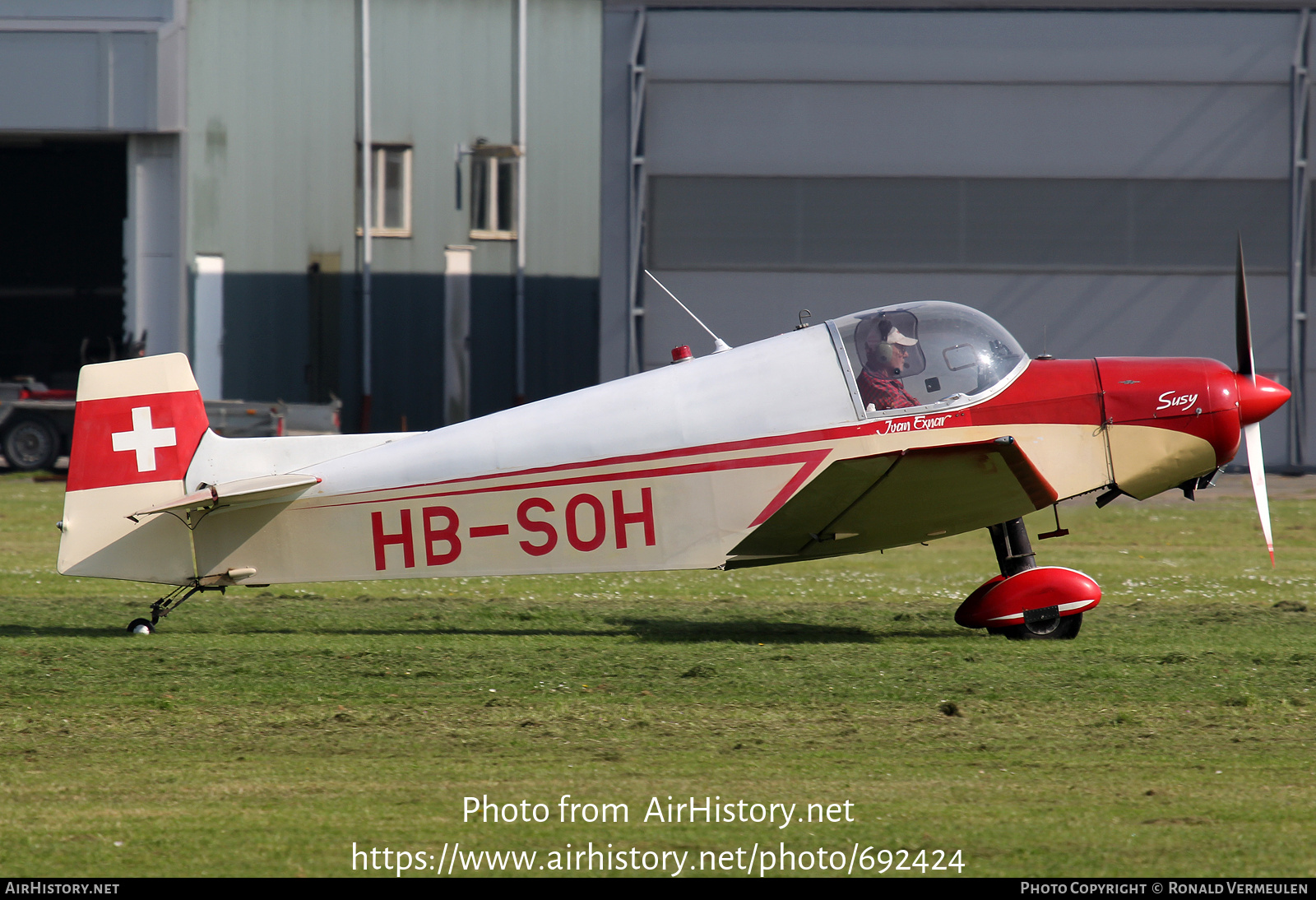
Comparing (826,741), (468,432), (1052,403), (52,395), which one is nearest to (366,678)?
(468,432)

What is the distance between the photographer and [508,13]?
28.0 meters

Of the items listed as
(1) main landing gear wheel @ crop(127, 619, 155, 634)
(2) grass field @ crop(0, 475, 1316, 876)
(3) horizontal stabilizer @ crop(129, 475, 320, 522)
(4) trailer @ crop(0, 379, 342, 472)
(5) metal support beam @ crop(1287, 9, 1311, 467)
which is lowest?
(2) grass field @ crop(0, 475, 1316, 876)

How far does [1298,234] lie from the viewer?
90.3 feet

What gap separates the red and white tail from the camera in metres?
8.73

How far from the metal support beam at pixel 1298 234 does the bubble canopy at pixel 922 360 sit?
70.5 ft

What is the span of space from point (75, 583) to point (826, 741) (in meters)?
8.22

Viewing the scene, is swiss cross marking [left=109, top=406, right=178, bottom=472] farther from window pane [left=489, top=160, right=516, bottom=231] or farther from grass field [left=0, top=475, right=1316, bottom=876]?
window pane [left=489, top=160, right=516, bottom=231]

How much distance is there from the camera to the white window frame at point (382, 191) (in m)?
28.0

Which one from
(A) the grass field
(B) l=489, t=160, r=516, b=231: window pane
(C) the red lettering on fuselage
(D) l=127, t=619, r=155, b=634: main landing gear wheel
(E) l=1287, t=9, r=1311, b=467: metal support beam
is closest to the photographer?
(A) the grass field

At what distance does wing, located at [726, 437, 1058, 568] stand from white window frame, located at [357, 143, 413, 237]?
821 inches

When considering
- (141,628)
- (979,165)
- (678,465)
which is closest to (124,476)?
(141,628)

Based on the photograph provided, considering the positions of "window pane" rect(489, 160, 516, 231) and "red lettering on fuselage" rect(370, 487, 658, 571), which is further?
"window pane" rect(489, 160, 516, 231)

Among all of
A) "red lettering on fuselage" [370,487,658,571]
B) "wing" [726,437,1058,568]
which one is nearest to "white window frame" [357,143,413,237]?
"red lettering on fuselage" [370,487,658,571]
